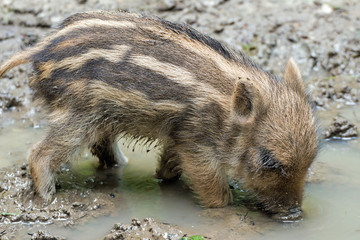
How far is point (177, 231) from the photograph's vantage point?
204 inches

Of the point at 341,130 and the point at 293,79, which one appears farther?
the point at 341,130

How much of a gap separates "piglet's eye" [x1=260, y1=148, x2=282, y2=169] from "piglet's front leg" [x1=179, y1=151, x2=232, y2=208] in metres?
0.48

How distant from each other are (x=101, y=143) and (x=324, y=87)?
3758mm

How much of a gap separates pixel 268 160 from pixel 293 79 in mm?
923

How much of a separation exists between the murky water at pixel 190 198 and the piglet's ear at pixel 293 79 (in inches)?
44.1

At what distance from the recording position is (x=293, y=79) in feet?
18.8

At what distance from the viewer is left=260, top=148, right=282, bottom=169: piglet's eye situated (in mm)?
5293

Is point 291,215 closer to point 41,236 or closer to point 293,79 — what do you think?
point 293,79

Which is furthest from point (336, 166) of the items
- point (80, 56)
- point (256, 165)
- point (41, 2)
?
point (41, 2)

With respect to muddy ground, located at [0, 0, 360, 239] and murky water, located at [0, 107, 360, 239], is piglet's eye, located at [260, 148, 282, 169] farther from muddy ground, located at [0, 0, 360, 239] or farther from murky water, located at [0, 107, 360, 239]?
muddy ground, located at [0, 0, 360, 239]

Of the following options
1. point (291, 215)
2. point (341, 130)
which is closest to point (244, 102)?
point (291, 215)

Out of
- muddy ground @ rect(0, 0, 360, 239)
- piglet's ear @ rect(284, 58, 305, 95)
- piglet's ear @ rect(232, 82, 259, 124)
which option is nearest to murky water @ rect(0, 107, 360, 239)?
muddy ground @ rect(0, 0, 360, 239)

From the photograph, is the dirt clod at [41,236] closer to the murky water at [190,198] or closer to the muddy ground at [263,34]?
the murky water at [190,198]

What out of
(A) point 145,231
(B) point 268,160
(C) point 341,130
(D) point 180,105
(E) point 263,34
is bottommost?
(A) point 145,231
